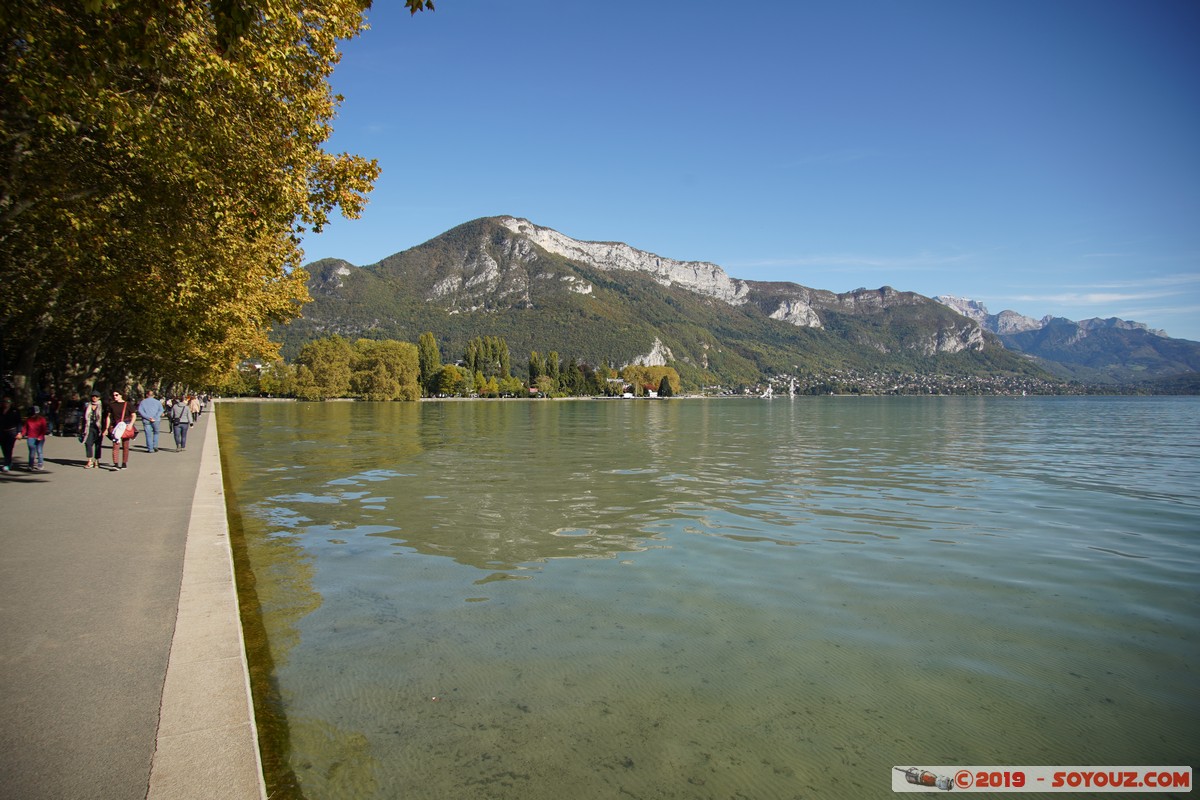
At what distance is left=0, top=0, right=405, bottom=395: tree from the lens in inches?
440

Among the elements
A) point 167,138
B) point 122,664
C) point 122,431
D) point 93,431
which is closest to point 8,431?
point 93,431

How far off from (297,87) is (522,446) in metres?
22.2

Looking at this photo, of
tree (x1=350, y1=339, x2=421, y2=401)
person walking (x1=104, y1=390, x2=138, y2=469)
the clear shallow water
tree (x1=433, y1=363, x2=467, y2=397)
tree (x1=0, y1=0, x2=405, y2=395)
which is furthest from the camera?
tree (x1=433, y1=363, x2=467, y2=397)

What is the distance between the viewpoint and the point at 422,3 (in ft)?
23.2

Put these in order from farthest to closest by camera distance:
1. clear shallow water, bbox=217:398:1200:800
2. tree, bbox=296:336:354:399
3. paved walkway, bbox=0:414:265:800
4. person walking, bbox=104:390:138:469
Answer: tree, bbox=296:336:354:399 → person walking, bbox=104:390:138:469 → clear shallow water, bbox=217:398:1200:800 → paved walkway, bbox=0:414:265:800

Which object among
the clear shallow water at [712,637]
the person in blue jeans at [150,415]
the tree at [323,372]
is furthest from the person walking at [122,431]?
the tree at [323,372]

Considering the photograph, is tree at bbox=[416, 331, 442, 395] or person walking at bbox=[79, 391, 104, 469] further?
tree at bbox=[416, 331, 442, 395]

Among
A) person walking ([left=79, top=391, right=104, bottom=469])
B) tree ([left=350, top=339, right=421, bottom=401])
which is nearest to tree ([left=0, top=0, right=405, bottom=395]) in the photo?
person walking ([left=79, top=391, right=104, bottom=469])

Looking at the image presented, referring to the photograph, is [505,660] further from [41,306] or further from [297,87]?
[41,306]

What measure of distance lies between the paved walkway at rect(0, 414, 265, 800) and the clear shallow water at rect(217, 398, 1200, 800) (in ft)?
2.86

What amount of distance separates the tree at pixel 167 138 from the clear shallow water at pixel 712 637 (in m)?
6.71

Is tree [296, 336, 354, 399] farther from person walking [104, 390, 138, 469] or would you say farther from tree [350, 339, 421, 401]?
person walking [104, 390, 138, 469]

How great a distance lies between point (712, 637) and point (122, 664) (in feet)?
19.0

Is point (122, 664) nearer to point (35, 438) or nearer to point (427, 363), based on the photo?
point (35, 438)
